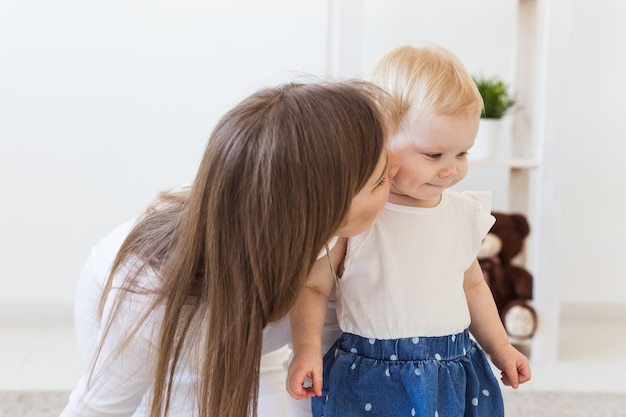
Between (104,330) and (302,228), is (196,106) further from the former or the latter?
(302,228)

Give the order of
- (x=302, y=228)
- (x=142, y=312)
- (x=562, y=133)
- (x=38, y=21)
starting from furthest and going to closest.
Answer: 1. (x=38, y=21)
2. (x=562, y=133)
3. (x=142, y=312)
4. (x=302, y=228)

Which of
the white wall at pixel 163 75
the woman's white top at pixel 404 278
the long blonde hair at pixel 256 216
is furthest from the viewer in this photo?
the white wall at pixel 163 75

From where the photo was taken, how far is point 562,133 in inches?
80.4

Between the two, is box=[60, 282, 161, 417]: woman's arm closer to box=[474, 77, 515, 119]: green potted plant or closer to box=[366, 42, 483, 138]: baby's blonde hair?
box=[366, 42, 483, 138]: baby's blonde hair

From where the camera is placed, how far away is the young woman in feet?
2.87

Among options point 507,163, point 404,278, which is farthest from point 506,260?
point 404,278

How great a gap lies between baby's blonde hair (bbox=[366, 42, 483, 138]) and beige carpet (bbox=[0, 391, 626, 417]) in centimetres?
105

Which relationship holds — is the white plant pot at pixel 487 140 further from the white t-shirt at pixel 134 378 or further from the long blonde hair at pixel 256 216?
the long blonde hair at pixel 256 216

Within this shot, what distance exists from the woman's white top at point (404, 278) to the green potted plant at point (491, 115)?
43.4 inches

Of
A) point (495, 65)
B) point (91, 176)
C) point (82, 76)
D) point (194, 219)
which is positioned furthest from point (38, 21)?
point (194, 219)

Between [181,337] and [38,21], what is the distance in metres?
1.63

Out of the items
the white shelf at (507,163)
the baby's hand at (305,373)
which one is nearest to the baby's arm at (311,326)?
the baby's hand at (305,373)

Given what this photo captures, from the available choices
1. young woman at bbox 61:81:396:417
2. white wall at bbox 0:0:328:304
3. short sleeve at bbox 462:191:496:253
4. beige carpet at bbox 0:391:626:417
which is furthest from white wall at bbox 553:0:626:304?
young woman at bbox 61:81:396:417

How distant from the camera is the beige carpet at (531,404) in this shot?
1.81m
